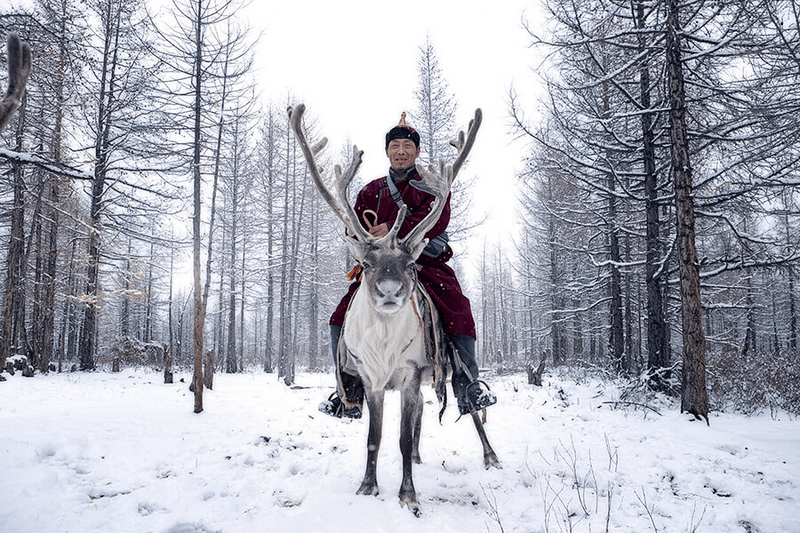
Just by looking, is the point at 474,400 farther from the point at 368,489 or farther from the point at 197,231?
the point at 197,231

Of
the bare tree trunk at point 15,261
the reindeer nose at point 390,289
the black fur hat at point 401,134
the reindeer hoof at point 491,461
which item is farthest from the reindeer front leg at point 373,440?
the bare tree trunk at point 15,261

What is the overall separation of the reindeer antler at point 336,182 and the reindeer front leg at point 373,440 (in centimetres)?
147

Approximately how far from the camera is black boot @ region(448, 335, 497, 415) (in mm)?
4094

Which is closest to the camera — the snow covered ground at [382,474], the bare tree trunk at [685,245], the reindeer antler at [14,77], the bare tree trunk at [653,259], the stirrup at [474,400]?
the reindeer antler at [14,77]

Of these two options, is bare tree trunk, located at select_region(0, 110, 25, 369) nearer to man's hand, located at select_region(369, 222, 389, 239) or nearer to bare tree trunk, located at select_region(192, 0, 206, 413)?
bare tree trunk, located at select_region(192, 0, 206, 413)

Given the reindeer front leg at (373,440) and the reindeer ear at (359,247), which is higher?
the reindeer ear at (359,247)

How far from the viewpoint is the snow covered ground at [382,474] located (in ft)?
9.75

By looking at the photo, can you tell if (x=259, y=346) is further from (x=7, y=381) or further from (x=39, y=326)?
(x=7, y=381)

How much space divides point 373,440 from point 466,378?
3.94ft

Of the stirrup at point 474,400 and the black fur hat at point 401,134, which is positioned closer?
the stirrup at point 474,400

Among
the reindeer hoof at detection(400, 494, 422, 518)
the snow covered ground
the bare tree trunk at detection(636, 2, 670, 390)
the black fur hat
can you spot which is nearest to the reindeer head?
the black fur hat

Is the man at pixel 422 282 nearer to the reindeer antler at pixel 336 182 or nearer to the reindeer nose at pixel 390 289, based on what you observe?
the reindeer antler at pixel 336 182

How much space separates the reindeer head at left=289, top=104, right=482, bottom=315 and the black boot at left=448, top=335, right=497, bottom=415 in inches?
46.2

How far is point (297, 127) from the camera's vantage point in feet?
12.0
